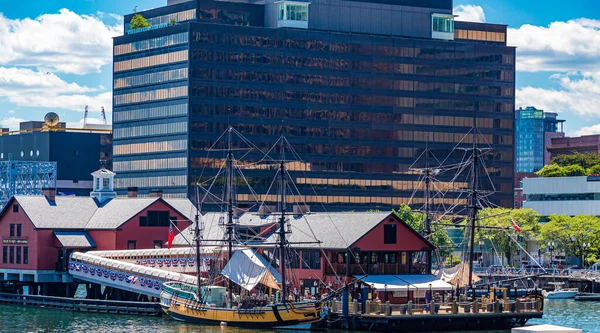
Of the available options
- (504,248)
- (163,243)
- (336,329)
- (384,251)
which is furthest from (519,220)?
(336,329)

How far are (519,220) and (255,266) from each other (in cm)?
8561

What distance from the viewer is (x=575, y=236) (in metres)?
174

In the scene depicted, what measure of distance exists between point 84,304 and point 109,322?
42.6 feet

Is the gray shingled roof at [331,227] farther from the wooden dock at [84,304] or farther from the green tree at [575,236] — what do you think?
the green tree at [575,236]

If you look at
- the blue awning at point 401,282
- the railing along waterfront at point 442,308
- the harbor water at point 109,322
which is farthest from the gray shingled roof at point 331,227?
the harbor water at point 109,322

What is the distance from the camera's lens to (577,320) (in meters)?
114

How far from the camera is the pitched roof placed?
5246 inches

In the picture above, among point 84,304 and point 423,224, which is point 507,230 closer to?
point 423,224

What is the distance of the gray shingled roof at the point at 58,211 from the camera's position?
13288 centimetres

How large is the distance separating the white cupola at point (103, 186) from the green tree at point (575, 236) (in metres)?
63.3

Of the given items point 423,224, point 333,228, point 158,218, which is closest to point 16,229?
point 158,218

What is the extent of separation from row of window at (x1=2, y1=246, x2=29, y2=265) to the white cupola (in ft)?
39.4

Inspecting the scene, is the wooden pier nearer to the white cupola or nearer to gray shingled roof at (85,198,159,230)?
gray shingled roof at (85,198,159,230)

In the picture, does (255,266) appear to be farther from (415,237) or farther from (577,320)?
(577,320)
